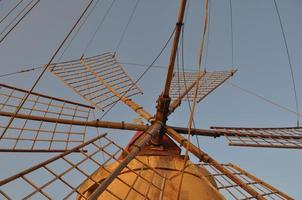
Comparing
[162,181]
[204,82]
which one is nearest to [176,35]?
[162,181]

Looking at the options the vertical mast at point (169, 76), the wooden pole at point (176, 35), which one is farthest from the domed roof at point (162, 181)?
the wooden pole at point (176, 35)

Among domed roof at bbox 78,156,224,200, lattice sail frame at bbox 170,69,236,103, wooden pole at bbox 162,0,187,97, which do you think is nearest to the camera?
wooden pole at bbox 162,0,187,97

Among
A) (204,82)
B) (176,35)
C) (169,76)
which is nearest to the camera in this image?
(176,35)

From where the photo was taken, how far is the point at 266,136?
26.9 ft

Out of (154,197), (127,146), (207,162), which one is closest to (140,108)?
(127,146)

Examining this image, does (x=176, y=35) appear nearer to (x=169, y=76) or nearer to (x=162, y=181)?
(x=169, y=76)

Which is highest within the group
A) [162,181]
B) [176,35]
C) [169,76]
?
[176,35]

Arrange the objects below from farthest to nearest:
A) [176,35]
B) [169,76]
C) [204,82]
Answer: [204,82] → [169,76] → [176,35]

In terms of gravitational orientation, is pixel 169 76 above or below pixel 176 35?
below

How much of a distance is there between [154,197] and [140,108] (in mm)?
3201

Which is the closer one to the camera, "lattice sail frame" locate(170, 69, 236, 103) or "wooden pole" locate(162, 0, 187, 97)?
"wooden pole" locate(162, 0, 187, 97)

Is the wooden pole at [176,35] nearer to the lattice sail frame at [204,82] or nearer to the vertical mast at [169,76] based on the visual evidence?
the vertical mast at [169,76]

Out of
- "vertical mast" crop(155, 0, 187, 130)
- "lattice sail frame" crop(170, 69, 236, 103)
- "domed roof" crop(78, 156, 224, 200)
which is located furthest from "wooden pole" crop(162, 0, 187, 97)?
"lattice sail frame" crop(170, 69, 236, 103)

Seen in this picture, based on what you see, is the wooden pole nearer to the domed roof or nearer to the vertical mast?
the vertical mast
